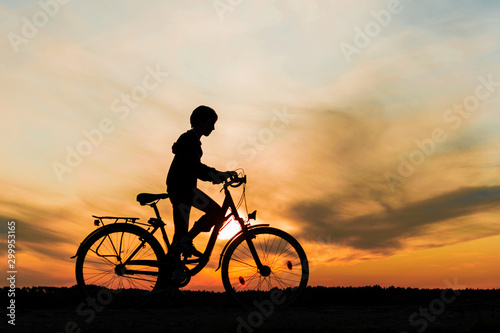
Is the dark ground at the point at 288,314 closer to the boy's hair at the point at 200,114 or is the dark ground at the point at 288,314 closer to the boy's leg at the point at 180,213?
the boy's leg at the point at 180,213

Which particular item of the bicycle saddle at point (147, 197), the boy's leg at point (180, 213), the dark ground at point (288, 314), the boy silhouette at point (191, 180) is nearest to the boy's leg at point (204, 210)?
the boy silhouette at point (191, 180)

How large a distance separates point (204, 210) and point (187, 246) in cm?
64

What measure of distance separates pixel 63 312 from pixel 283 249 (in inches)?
146

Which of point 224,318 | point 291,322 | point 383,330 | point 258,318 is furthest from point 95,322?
point 383,330

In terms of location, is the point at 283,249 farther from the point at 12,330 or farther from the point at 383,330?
the point at 12,330

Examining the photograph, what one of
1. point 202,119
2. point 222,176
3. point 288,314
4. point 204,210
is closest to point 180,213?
point 204,210

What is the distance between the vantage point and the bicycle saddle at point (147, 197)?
8.16 meters

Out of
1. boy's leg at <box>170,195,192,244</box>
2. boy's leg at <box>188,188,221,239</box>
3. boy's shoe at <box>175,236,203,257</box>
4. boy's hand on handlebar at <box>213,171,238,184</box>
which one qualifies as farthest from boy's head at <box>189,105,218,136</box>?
boy's shoe at <box>175,236,203,257</box>

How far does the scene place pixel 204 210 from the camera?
8.26 meters

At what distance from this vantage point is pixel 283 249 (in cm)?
834

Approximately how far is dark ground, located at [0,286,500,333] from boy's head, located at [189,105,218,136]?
9.66 ft

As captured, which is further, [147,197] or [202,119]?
[202,119]

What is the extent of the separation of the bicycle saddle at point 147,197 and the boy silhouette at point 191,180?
159 mm

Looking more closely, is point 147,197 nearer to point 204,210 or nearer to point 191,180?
point 191,180
